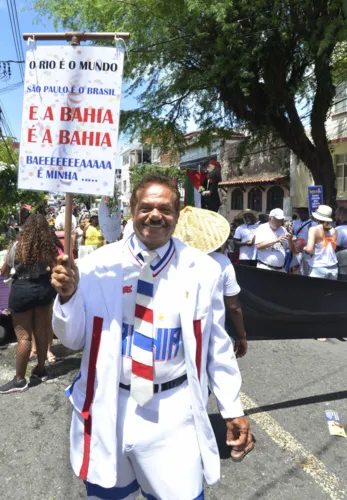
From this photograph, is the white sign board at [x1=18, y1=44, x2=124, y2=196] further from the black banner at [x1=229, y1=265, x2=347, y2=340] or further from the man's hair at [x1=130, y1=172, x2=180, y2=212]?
the black banner at [x1=229, y1=265, x2=347, y2=340]

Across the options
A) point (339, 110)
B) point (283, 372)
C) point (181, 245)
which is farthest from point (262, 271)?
point (339, 110)

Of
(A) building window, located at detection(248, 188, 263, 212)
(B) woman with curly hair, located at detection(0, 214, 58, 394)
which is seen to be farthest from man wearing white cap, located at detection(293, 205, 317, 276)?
(A) building window, located at detection(248, 188, 263, 212)

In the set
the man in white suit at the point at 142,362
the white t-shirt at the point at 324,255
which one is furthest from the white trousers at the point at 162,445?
the white t-shirt at the point at 324,255

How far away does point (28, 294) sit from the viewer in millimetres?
4352

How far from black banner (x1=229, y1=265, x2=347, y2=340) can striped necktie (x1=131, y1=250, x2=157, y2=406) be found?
3368 millimetres

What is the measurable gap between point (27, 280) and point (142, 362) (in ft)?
9.75

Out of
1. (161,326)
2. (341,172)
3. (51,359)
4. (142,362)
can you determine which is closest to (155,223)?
(161,326)

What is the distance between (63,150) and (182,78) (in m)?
11.8

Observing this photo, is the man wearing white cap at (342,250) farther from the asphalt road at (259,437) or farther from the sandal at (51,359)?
the sandal at (51,359)

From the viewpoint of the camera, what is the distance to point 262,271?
5.25 meters

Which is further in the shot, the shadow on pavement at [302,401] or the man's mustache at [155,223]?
the shadow on pavement at [302,401]

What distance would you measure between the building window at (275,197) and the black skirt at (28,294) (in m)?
21.6

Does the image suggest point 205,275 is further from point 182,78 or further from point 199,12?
point 182,78

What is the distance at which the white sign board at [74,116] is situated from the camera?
1964 mm
